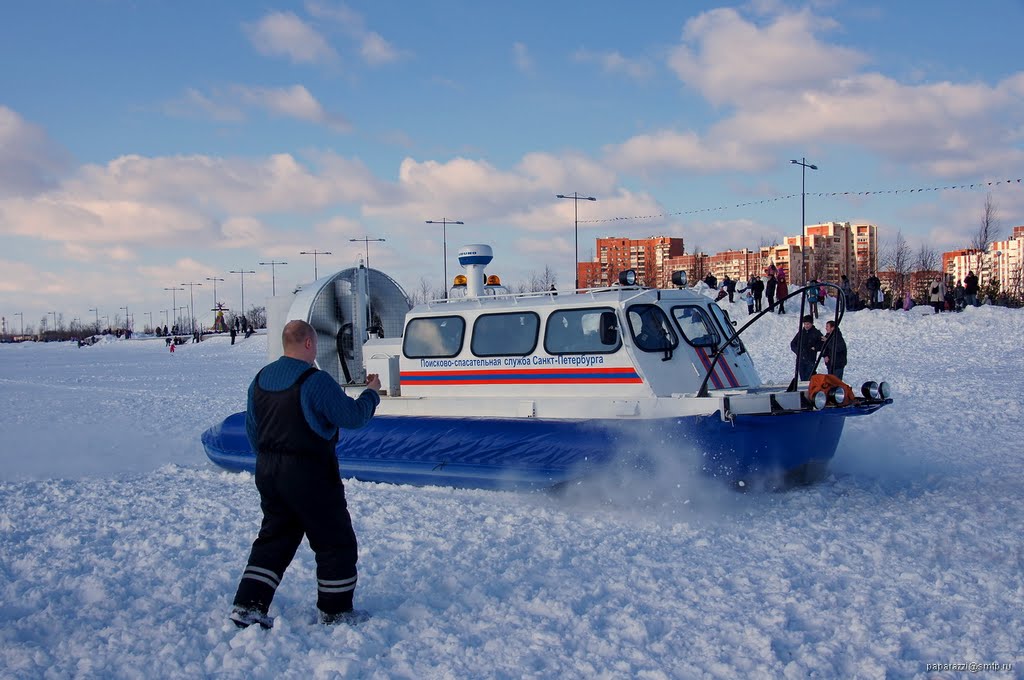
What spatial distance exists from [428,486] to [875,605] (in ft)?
13.9

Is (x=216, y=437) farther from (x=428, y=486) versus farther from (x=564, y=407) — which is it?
(x=564, y=407)

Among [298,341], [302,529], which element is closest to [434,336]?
[298,341]

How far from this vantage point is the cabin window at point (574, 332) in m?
7.58

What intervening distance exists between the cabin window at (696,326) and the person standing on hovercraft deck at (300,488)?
417 centimetres

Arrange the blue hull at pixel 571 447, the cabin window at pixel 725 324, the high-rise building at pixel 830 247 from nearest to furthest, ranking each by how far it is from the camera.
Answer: the blue hull at pixel 571 447 → the cabin window at pixel 725 324 → the high-rise building at pixel 830 247

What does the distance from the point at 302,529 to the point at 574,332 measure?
13.3 ft

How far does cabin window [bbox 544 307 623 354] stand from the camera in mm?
7582

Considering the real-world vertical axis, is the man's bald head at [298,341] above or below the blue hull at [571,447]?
above

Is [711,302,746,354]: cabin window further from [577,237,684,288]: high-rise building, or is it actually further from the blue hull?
[577,237,684,288]: high-rise building

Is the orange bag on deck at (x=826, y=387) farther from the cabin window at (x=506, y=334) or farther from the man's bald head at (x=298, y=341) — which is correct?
the man's bald head at (x=298, y=341)

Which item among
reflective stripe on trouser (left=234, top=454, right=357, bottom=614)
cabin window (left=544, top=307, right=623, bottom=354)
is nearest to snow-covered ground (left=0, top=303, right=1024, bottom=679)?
reflective stripe on trouser (left=234, top=454, right=357, bottom=614)

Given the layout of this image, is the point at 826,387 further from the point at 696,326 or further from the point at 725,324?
the point at 725,324

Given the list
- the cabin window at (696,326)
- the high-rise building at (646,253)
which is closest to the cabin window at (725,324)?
the cabin window at (696,326)

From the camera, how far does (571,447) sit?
678 centimetres
